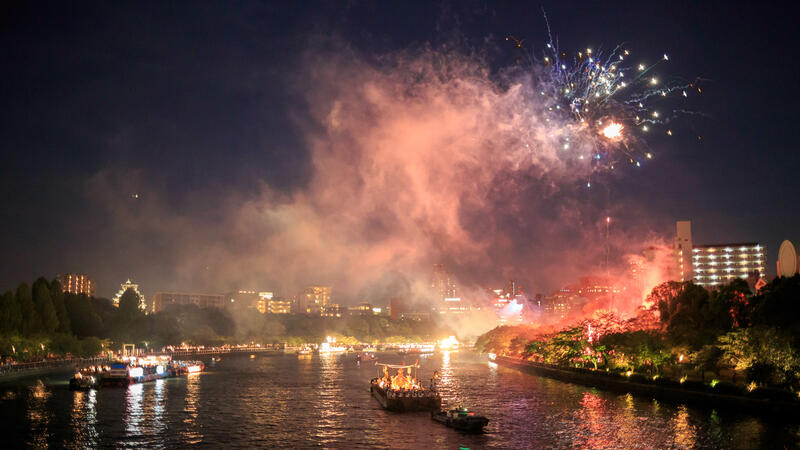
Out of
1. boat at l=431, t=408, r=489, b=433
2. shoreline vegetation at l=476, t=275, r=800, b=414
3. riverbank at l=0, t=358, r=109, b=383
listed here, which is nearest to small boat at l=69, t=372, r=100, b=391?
riverbank at l=0, t=358, r=109, b=383

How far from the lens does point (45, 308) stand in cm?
11900

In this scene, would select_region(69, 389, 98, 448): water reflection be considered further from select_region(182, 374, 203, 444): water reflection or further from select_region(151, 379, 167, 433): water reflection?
select_region(182, 374, 203, 444): water reflection

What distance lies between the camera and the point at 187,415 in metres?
57.5

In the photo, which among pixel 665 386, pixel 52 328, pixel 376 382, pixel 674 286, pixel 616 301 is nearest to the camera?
pixel 665 386

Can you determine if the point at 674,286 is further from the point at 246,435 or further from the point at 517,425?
the point at 246,435

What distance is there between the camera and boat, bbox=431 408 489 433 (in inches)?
1861

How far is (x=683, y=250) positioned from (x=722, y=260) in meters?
17.2

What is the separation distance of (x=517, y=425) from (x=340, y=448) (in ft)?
49.7

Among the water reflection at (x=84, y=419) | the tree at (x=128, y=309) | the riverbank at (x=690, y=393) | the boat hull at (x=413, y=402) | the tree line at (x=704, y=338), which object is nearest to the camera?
the water reflection at (x=84, y=419)

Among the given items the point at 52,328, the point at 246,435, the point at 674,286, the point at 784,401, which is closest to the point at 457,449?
the point at 246,435

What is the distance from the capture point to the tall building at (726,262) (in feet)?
589

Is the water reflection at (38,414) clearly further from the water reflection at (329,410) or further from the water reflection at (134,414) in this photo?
the water reflection at (329,410)

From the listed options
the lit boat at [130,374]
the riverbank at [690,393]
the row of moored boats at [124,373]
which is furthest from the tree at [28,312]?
the riverbank at [690,393]

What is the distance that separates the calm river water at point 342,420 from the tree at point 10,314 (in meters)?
30.1
